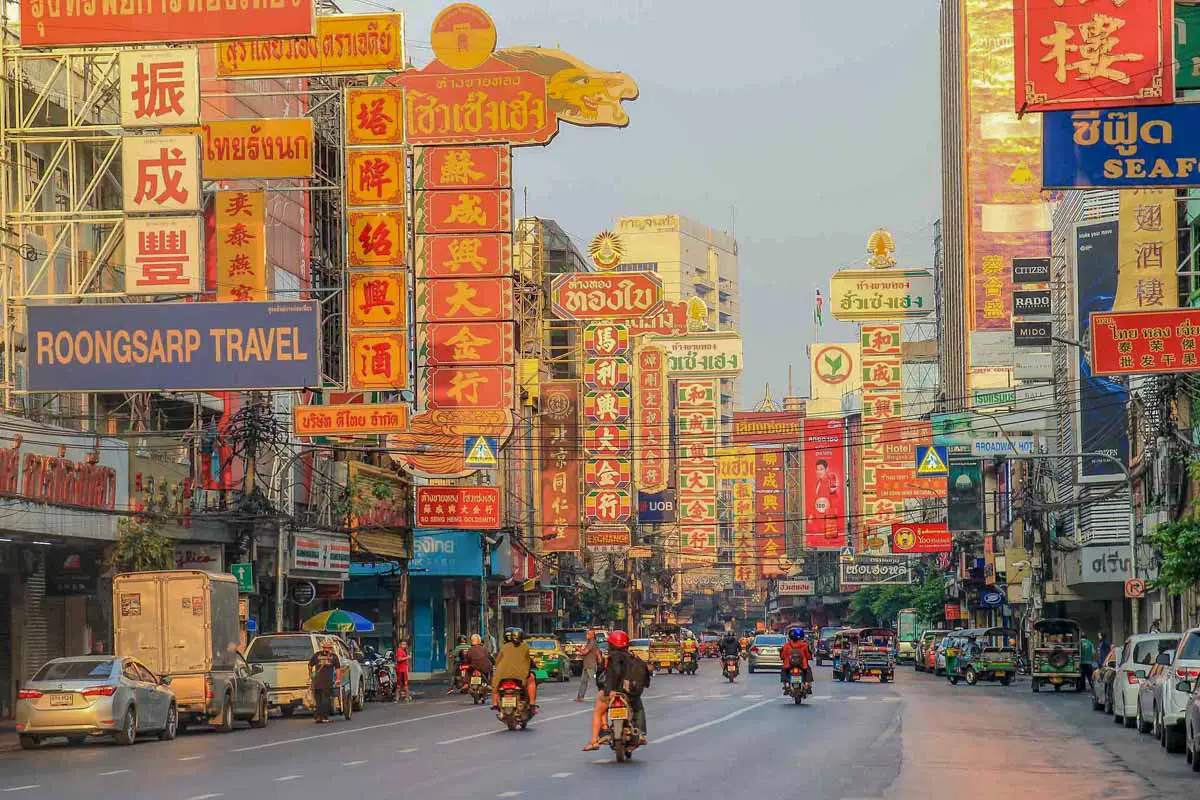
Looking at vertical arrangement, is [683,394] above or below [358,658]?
above

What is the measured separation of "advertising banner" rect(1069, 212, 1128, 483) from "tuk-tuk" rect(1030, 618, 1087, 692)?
579 inches

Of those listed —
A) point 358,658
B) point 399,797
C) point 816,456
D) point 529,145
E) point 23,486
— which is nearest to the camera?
point 399,797

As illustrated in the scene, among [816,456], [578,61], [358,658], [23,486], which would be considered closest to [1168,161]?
[23,486]

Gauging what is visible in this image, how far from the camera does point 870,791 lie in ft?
63.7

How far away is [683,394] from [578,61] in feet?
220

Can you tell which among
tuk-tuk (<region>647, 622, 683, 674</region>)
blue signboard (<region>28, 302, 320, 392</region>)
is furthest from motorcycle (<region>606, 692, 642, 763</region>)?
tuk-tuk (<region>647, 622, 683, 674</region>)

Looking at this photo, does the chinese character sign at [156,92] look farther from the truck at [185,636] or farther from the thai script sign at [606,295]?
the thai script sign at [606,295]

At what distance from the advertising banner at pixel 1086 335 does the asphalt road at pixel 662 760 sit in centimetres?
3186

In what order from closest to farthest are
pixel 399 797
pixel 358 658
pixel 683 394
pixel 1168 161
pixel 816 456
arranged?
pixel 399 797 → pixel 1168 161 → pixel 358 658 → pixel 683 394 → pixel 816 456

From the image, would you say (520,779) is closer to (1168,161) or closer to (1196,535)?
(1168,161)

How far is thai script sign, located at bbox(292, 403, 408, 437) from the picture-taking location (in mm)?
43281

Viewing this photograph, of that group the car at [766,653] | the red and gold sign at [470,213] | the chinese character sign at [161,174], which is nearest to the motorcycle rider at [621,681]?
the chinese character sign at [161,174]

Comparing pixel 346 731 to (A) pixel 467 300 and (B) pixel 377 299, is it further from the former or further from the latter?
(A) pixel 467 300

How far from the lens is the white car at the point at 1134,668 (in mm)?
32812
